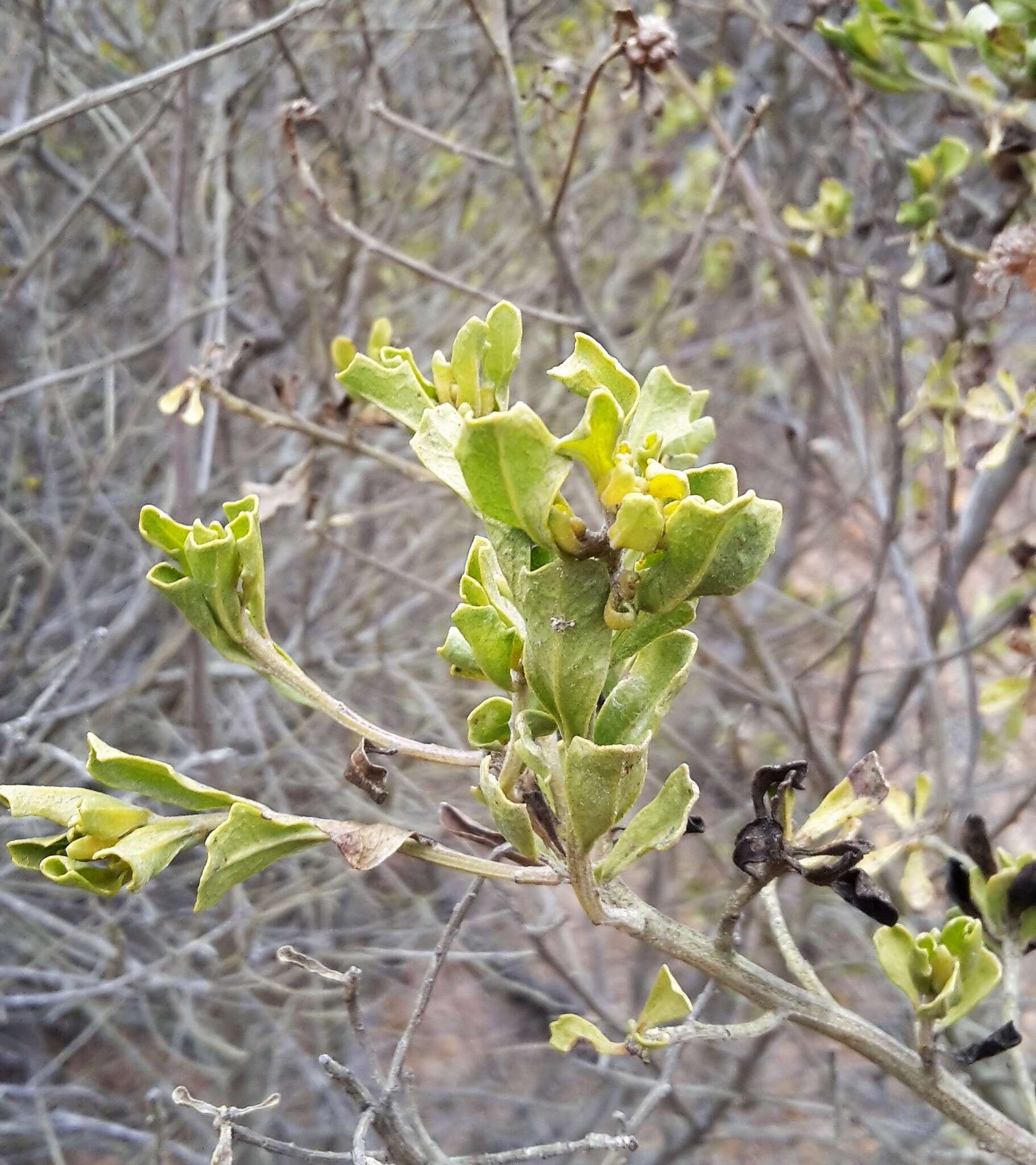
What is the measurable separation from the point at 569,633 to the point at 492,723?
176mm

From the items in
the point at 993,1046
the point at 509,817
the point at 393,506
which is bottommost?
the point at 393,506

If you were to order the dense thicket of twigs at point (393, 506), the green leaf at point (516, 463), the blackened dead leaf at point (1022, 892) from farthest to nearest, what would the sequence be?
Result: the dense thicket of twigs at point (393, 506), the blackened dead leaf at point (1022, 892), the green leaf at point (516, 463)

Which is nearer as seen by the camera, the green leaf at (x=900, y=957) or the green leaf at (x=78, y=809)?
the green leaf at (x=78, y=809)

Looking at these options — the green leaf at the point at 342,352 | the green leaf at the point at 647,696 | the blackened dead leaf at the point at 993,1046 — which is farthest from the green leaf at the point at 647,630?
the green leaf at the point at 342,352

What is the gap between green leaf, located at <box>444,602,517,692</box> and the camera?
2.15ft

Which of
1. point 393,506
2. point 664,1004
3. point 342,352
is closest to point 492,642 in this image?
point 664,1004

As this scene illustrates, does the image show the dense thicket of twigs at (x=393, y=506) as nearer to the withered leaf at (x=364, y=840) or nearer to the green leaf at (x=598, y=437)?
the withered leaf at (x=364, y=840)

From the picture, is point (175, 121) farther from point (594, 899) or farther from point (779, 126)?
point (594, 899)

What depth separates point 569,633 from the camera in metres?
0.57

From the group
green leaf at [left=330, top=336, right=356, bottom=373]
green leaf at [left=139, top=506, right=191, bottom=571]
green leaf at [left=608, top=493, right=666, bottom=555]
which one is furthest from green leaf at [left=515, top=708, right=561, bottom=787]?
green leaf at [left=330, top=336, right=356, bottom=373]

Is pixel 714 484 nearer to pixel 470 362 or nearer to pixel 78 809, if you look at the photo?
pixel 470 362

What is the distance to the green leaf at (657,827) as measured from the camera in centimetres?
68

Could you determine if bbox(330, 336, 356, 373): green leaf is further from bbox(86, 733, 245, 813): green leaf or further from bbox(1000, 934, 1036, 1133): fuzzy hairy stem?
bbox(1000, 934, 1036, 1133): fuzzy hairy stem

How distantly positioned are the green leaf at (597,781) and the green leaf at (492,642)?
88mm
